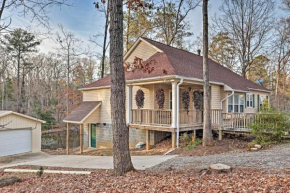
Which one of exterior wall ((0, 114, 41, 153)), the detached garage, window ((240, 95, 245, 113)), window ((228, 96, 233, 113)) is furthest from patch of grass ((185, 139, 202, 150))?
exterior wall ((0, 114, 41, 153))

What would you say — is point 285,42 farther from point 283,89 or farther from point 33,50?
point 33,50

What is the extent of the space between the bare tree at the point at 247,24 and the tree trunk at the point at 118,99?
75.2 ft

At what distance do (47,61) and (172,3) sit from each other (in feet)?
71.0

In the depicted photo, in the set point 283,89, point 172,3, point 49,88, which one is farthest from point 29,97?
point 283,89

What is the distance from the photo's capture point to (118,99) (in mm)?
5887

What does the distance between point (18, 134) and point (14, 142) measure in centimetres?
58

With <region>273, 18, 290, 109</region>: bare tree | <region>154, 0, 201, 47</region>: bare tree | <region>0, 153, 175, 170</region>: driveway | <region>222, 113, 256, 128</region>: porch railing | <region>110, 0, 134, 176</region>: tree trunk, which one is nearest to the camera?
<region>110, 0, 134, 176</region>: tree trunk

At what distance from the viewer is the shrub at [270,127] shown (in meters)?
10.3

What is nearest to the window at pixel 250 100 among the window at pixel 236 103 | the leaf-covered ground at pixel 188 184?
the window at pixel 236 103

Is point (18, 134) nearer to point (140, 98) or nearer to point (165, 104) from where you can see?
point (140, 98)

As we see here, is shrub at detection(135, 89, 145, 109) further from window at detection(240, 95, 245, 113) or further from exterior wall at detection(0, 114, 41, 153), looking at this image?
exterior wall at detection(0, 114, 41, 153)

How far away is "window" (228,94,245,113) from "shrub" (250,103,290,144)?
13.4 ft

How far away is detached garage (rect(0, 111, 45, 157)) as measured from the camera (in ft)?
46.0

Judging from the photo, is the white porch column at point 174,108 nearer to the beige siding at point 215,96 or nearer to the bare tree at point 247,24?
the beige siding at point 215,96
